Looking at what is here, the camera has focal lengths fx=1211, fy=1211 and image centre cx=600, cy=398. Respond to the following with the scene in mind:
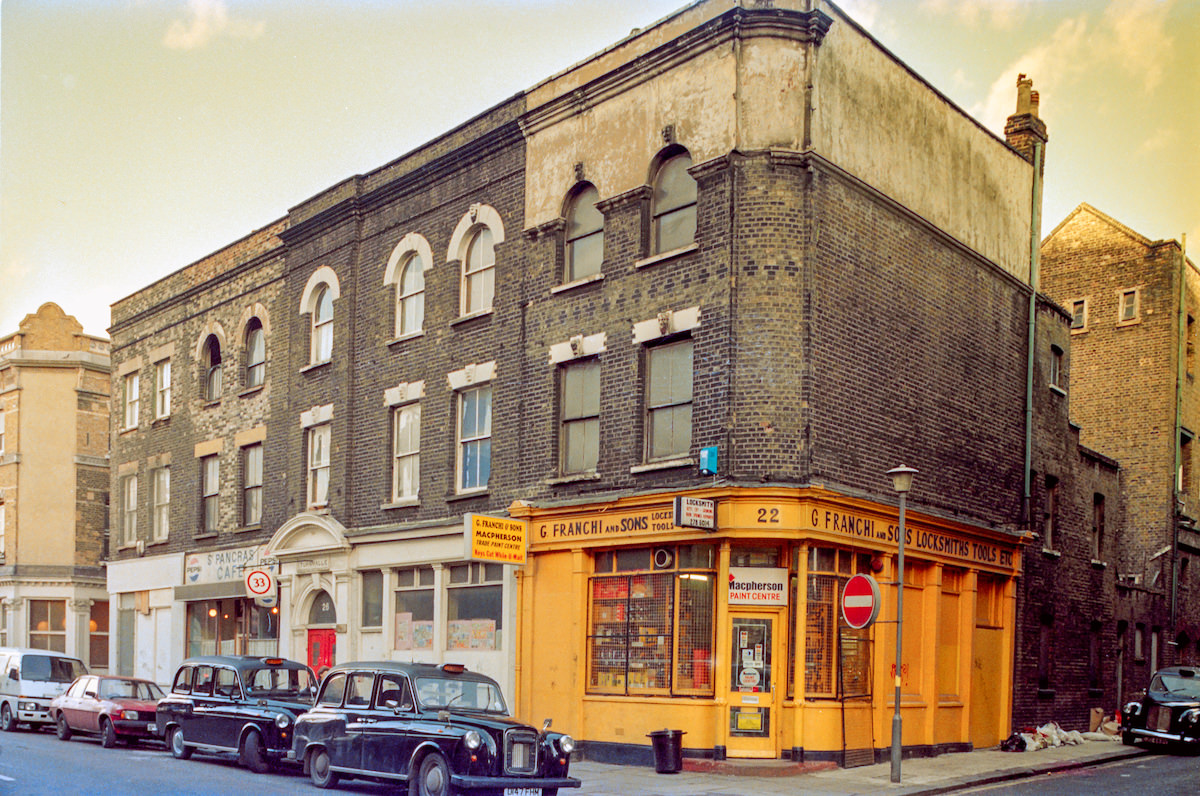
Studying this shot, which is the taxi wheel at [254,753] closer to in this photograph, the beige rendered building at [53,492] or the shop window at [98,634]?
the beige rendered building at [53,492]

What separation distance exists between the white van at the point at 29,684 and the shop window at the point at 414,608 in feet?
24.8

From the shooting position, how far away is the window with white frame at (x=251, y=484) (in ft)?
96.3

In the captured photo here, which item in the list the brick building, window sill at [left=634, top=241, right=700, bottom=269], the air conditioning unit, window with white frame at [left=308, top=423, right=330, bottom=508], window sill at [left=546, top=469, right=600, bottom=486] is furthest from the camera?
the brick building

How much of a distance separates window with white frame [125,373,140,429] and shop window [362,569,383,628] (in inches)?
522

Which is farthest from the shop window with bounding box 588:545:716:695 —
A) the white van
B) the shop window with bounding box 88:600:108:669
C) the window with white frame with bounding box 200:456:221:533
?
the shop window with bounding box 88:600:108:669

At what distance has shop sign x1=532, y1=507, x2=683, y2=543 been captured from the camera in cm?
1862

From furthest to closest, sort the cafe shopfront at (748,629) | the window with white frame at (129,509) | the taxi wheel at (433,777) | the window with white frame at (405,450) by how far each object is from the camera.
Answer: the window with white frame at (129,509), the window with white frame at (405,450), the cafe shopfront at (748,629), the taxi wheel at (433,777)

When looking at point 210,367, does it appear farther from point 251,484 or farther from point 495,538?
point 495,538

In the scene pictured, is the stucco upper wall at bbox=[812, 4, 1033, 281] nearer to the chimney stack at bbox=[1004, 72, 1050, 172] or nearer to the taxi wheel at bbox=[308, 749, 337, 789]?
the chimney stack at bbox=[1004, 72, 1050, 172]

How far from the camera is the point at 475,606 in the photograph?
879 inches

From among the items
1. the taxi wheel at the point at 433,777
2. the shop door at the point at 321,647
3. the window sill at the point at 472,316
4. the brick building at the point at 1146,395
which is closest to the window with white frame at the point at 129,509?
the shop door at the point at 321,647

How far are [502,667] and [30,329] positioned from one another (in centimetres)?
2949

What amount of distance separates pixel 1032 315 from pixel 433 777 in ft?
52.6

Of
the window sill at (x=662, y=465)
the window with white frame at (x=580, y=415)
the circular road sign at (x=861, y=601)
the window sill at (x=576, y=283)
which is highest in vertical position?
the window sill at (x=576, y=283)
